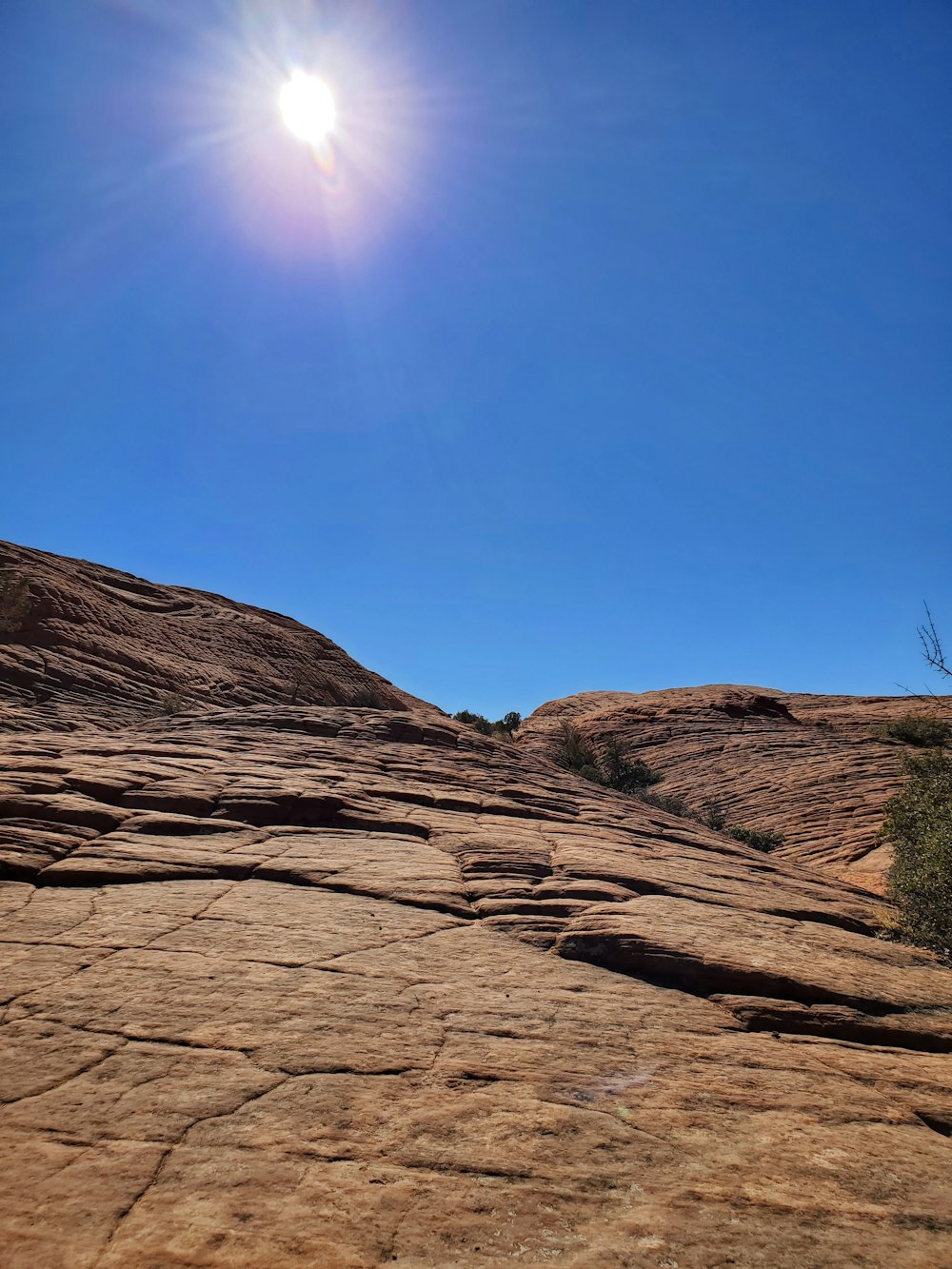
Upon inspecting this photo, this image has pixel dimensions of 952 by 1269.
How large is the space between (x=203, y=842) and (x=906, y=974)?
663cm

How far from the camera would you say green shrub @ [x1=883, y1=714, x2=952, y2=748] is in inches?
1045

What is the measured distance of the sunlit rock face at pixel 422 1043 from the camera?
104 inches

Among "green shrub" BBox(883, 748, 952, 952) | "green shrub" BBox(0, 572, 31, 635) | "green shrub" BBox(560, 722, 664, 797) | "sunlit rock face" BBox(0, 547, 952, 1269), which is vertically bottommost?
"sunlit rock face" BBox(0, 547, 952, 1269)

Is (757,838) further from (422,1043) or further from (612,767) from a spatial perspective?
(422,1043)

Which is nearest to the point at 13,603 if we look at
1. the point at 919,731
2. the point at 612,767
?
the point at 612,767

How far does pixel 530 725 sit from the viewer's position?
39719 millimetres

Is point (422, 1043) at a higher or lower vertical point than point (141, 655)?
lower

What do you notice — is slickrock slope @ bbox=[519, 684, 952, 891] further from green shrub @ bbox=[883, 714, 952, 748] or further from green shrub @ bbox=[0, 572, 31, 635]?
green shrub @ bbox=[0, 572, 31, 635]

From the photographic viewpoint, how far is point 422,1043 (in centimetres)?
396

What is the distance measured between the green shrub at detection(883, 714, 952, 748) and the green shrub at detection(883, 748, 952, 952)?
12.0 m

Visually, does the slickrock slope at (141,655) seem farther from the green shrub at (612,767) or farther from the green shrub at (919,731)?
the green shrub at (919,731)

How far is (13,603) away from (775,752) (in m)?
25.5

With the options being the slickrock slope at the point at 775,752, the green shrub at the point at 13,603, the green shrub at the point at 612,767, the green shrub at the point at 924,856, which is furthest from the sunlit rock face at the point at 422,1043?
the green shrub at the point at 612,767

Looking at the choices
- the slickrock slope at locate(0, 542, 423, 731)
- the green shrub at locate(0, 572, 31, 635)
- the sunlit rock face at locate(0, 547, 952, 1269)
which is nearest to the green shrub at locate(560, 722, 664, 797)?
the slickrock slope at locate(0, 542, 423, 731)
